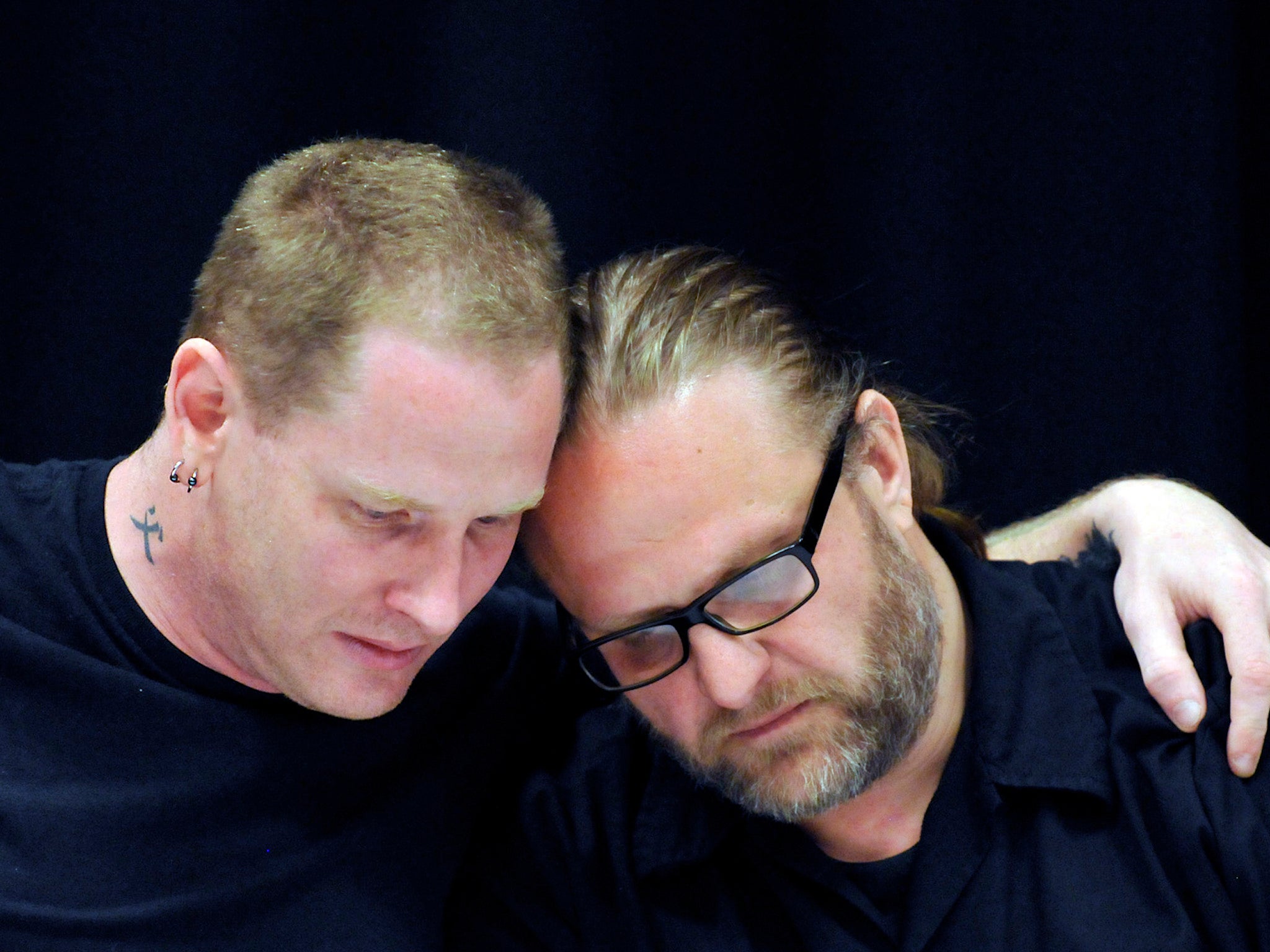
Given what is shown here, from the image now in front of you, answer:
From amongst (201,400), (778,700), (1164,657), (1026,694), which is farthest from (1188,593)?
(201,400)

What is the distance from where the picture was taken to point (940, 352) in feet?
6.80

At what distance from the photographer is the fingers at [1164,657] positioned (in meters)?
1.37

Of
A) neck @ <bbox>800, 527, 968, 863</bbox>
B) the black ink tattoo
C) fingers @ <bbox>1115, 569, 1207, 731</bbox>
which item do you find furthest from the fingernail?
the black ink tattoo

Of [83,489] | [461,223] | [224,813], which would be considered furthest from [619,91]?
[224,813]

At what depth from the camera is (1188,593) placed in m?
1.44

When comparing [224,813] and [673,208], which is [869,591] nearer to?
[224,813]

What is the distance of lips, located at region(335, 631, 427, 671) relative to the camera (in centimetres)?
132

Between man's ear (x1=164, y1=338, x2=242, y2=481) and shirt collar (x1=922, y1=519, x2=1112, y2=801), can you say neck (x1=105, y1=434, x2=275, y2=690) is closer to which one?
man's ear (x1=164, y1=338, x2=242, y2=481)

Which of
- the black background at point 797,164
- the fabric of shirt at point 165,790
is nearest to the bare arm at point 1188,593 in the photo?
the black background at point 797,164

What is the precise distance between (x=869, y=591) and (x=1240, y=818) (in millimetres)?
399

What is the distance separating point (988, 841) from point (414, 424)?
709 mm

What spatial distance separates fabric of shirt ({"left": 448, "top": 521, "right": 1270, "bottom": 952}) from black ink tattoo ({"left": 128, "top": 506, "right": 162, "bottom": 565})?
0.49 metres

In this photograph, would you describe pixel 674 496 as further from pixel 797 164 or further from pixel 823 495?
pixel 797 164

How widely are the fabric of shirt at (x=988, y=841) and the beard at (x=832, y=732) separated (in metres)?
0.10
